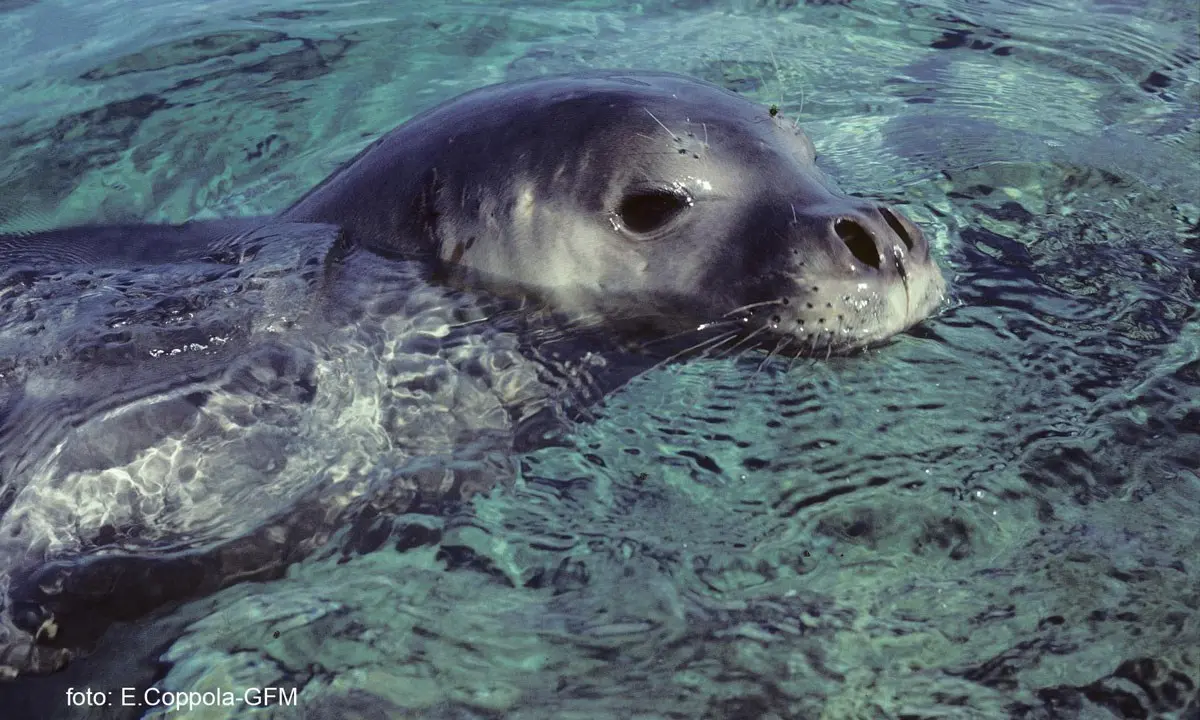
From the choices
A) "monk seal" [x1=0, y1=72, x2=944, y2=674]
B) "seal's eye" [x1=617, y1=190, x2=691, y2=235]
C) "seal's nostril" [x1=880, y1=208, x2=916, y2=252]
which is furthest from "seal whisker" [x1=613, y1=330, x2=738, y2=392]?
"seal's nostril" [x1=880, y1=208, x2=916, y2=252]

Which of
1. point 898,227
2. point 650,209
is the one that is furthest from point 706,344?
point 898,227

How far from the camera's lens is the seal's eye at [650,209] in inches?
141

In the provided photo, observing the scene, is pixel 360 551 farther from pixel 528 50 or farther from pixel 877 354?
pixel 528 50

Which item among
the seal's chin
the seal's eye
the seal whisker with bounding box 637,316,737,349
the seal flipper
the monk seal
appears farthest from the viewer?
the seal flipper

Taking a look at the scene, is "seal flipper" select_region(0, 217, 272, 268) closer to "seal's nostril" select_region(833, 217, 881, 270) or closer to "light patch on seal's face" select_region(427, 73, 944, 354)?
"light patch on seal's face" select_region(427, 73, 944, 354)

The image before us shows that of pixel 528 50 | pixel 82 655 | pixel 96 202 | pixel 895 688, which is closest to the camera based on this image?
pixel 895 688

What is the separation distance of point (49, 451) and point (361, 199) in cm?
134

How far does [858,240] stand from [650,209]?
63 centimetres

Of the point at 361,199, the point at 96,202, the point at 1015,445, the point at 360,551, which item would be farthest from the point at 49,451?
the point at 96,202

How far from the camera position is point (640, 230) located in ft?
11.8

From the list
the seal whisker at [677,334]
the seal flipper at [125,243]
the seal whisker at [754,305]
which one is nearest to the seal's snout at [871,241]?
the seal whisker at [754,305]

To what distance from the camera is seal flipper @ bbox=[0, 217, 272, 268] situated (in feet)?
14.1

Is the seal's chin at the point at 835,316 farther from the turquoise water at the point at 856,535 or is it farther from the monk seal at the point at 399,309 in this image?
the turquoise water at the point at 856,535

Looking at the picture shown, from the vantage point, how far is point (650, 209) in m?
3.61
